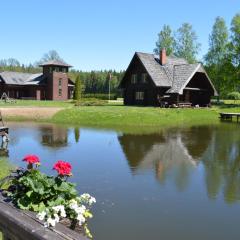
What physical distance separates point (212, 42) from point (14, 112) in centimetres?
4584

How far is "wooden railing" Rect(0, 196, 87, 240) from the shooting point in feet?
15.0

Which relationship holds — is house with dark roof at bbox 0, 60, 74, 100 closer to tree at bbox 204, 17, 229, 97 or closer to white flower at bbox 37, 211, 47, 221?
tree at bbox 204, 17, 229, 97

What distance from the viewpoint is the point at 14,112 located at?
40.8m

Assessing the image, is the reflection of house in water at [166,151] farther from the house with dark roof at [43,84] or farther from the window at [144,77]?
the house with dark roof at [43,84]

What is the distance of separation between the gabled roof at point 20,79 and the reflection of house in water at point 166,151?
46.6 meters

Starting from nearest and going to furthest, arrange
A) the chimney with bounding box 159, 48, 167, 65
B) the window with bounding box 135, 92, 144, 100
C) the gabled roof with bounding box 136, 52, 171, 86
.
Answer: the gabled roof with bounding box 136, 52, 171, 86 → the chimney with bounding box 159, 48, 167, 65 → the window with bounding box 135, 92, 144, 100

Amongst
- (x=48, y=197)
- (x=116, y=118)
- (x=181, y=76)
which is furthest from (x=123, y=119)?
(x=48, y=197)

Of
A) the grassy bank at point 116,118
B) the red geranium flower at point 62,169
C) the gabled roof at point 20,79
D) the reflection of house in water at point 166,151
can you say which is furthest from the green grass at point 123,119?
the gabled roof at point 20,79

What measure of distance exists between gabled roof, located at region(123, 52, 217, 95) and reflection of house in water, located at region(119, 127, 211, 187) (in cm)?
2104

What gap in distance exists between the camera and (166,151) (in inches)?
843

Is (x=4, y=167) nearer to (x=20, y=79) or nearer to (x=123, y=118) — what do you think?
(x=123, y=118)

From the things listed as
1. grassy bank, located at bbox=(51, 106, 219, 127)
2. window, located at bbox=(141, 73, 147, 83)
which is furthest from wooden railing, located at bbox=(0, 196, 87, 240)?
window, located at bbox=(141, 73, 147, 83)

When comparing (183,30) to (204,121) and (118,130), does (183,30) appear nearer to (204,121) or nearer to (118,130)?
(204,121)

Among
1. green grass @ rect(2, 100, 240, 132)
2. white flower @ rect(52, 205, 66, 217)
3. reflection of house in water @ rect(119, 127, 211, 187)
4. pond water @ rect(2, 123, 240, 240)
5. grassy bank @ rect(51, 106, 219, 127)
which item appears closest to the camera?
white flower @ rect(52, 205, 66, 217)
